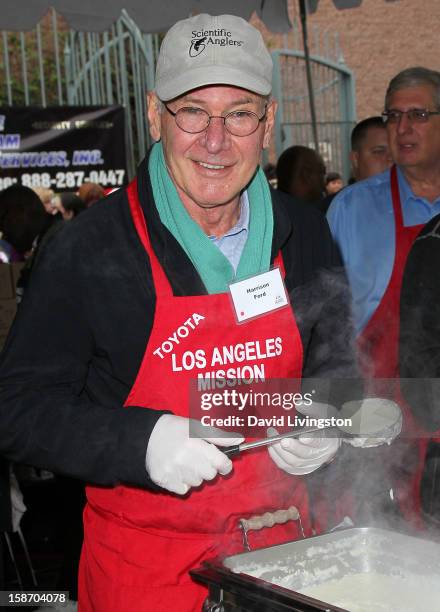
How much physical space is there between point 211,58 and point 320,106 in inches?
442

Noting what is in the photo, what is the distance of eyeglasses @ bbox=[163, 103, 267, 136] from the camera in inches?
60.7

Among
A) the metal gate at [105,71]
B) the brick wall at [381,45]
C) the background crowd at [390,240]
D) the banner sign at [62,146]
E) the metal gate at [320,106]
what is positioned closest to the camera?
the background crowd at [390,240]

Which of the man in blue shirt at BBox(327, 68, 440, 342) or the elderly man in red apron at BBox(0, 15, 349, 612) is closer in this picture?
the elderly man in red apron at BBox(0, 15, 349, 612)

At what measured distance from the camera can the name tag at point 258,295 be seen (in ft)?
5.10

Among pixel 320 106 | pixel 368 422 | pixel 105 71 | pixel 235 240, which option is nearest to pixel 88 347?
pixel 235 240

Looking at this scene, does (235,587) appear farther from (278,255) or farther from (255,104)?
(255,104)

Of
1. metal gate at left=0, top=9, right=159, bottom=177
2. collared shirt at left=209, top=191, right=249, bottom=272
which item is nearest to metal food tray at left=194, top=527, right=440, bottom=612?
collared shirt at left=209, top=191, right=249, bottom=272

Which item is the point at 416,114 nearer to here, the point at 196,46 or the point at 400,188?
the point at 400,188

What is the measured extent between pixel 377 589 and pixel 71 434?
Result: 57cm

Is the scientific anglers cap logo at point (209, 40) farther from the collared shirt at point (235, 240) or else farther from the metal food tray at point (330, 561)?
the metal food tray at point (330, 561)

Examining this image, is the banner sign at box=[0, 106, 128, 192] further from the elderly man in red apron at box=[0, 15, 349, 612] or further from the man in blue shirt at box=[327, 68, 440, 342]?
the elderly man in red apron at box=[0, 15, 349, 612]

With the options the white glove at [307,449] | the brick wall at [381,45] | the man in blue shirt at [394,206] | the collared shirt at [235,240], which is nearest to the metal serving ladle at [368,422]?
the white glove at [307,449]

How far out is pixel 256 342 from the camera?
61.2 inches

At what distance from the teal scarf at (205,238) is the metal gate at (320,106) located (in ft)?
23.8
